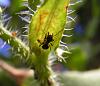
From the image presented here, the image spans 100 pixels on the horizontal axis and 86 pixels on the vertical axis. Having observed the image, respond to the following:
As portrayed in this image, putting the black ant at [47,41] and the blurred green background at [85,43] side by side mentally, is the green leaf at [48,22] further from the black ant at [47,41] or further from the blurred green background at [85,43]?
the blurred green background at [85,43]

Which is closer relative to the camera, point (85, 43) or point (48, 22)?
point (48, 22)

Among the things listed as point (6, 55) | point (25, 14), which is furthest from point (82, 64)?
point (25, 14)

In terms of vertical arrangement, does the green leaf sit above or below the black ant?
above

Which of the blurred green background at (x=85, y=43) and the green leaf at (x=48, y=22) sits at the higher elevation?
the green leaf at (x=48, y=22)

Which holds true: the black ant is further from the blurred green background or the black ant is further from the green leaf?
the blurred green background

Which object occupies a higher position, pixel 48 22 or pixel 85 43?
pixel 48 22

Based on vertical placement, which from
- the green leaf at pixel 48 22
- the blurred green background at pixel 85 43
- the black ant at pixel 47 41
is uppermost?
the green leaf at pixel 48 22

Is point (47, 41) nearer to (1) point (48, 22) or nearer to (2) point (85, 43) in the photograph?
(1) point (48, 22)

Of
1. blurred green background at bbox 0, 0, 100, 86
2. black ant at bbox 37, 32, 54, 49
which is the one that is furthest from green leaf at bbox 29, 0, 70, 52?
blurred green background at bbox 0, 0, 100, 86

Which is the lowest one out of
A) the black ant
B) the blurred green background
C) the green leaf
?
the blurred green background

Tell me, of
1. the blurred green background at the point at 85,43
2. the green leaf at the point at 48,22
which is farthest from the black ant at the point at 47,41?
the blurred green background at the point at 85,43

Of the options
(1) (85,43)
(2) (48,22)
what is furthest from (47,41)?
(1) (85,43)

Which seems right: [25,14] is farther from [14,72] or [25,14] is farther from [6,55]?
[6,55]
